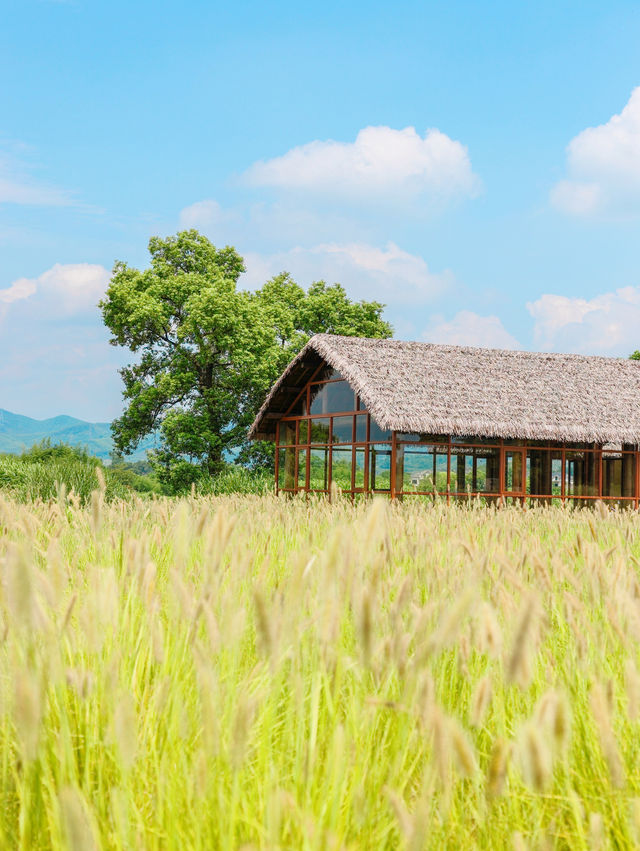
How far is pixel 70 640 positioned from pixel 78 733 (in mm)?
337

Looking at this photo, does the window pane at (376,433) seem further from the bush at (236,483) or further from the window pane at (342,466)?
the bush at (236,483)

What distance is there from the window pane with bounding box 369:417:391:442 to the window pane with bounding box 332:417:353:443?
72 cm

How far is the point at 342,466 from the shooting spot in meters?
19.2

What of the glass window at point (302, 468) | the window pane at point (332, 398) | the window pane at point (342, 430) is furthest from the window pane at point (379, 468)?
the glass window at point (302, 468)

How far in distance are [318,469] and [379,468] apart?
242 centimetres

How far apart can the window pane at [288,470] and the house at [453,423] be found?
1.7 inches

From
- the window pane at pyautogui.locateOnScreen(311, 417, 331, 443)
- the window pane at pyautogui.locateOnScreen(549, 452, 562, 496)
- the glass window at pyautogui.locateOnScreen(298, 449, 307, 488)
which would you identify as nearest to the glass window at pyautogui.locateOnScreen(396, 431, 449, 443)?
the window pane at pyautogui.locateOnScreen(311, 417, 331, 443)

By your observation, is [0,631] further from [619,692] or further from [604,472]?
[604,472]

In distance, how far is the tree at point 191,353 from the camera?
82.4 feet

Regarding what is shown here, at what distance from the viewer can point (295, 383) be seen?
21.1 metres

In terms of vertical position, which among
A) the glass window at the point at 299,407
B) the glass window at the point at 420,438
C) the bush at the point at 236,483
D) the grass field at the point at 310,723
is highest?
the glass window at the point at 299,407

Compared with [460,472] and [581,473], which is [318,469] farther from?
[581,473]

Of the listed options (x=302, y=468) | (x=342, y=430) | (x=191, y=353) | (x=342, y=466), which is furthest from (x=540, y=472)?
(x=191, y=353)

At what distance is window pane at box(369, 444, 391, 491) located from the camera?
18.1 m
